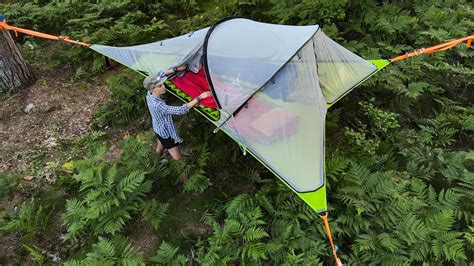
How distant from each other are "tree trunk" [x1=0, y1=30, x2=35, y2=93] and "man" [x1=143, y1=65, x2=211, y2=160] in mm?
3382

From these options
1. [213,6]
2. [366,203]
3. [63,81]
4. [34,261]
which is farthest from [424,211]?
[63,81]

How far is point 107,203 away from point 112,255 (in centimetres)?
65

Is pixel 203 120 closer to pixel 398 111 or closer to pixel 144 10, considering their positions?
pixel 398 111

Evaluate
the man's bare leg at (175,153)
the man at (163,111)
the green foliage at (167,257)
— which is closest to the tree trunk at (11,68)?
the man at (163,111)

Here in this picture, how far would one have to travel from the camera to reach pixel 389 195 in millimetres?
4285

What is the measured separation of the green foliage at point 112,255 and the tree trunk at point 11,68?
13.6ft

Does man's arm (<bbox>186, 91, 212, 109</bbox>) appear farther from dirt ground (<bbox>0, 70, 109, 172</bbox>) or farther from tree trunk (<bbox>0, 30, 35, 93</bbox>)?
tree trunk (<bbox>0, 30, 35, 93</bbox>)

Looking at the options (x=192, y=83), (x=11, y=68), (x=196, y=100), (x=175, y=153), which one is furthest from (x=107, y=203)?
(x=11, y=68)

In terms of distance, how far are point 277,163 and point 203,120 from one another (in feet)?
6.25

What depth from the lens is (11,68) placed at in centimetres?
607

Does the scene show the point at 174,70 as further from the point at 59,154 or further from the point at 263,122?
the point at 59,154

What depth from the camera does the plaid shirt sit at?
14.1 ft

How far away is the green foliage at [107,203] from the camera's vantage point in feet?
13.5

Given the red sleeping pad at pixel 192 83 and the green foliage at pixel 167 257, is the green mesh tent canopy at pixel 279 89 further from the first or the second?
the green foliage at pixel 167 257
